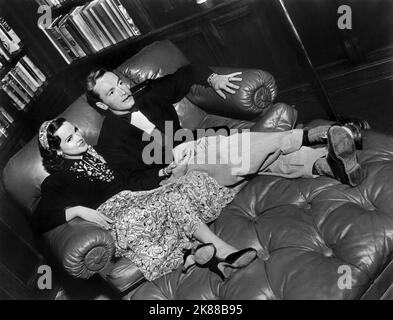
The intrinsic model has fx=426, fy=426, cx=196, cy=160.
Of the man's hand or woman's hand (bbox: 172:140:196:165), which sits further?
the man's hand

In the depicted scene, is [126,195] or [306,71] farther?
[306,71]

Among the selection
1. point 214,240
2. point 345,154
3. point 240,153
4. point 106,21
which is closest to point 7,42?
point 106,21

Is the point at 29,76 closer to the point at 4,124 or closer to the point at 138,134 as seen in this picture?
the point at 4,124

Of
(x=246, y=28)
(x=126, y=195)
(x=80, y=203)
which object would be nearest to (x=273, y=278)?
(x=126, y=195)

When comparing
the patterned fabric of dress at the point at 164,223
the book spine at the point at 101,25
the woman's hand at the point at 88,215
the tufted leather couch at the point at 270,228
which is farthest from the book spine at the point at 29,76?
the patterned fabric of dress at the point at 164,223

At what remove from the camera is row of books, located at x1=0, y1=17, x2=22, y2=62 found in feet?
7.06

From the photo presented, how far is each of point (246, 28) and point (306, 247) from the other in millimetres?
1442

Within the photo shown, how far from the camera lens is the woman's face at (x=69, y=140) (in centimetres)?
182

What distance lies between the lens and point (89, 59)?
234 cm

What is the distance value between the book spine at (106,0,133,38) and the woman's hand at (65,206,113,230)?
3.62 feet

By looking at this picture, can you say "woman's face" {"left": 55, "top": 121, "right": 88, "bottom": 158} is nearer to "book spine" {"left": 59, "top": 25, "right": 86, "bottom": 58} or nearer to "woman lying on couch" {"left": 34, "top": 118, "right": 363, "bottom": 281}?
"woman lying on couch" {"left": 34, "top": 118, "right": 363, "bottom": 281}

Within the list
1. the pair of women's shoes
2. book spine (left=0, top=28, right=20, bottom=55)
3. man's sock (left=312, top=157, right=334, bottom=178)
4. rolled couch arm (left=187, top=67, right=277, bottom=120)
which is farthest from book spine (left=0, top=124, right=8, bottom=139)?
man's sock (left=312, top=157, right=334, bottom=178)

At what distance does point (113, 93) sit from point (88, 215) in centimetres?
55
